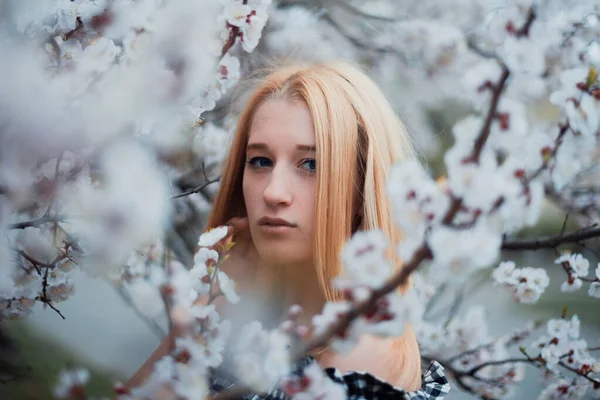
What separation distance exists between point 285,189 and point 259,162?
119 millimetres

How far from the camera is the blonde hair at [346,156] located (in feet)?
2.59

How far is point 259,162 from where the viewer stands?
2.87 ft

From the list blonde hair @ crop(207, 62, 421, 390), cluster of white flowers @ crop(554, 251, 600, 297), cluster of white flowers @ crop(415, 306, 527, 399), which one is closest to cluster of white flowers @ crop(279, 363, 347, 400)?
blonde hair @ crop(207, 62, 421, 390)

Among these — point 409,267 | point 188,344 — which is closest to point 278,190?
point 188,344

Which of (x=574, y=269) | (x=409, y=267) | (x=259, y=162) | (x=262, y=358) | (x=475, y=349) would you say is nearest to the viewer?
(x=409, y=267)

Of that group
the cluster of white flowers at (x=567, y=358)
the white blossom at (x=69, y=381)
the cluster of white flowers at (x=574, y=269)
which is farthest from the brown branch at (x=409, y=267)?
the cluster of white flowers at (x=567, y=358)

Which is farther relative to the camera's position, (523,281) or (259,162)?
(523,281)

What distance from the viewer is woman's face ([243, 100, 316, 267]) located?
780 millimetres

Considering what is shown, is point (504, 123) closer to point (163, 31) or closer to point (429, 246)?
point (429, 246)

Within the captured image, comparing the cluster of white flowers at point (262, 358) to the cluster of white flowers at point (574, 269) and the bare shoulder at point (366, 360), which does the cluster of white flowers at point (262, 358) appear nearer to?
the bare shoulder at point (366, 360)

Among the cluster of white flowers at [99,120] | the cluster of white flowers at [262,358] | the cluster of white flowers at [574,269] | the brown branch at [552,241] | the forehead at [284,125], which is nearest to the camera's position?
the cluster of white flowers at [99,120]

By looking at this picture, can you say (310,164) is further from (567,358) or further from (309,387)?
(567,358)

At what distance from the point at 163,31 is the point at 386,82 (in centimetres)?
164

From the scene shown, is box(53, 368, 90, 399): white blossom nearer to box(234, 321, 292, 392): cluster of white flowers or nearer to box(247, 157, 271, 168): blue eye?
box(234, 321, 292, 392): cluster of white flowers
